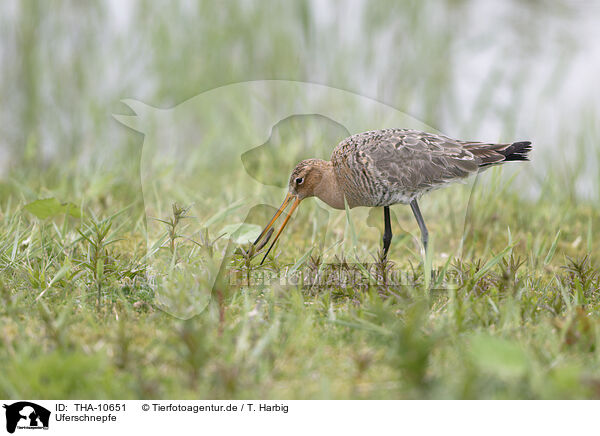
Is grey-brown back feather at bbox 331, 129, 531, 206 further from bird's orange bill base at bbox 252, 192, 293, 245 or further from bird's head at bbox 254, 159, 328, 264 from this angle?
bird's orange bill base at bbox 252, 192, 293, 245

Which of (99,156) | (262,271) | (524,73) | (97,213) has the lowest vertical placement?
(262,271)

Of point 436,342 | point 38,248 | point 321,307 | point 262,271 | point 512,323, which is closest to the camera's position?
point 436,342

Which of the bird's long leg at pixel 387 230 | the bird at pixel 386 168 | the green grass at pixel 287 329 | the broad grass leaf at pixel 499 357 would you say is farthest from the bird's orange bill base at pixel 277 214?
the broad grass leaf at pixel 499 357

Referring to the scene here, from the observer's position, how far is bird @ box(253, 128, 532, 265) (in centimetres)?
285

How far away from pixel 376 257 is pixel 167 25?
326 centimetres

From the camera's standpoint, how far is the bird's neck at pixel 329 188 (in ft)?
9.53

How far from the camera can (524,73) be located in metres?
5.34

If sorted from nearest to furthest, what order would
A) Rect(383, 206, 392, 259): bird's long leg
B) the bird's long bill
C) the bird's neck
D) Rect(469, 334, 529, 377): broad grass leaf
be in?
Rect(469, 334, 529, 377): broad grass leaf → the bird's long bill → the bird's neck → Rect(383, 206, 392, 259): bird's long leg

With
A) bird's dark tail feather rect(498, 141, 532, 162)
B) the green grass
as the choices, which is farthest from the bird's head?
bird's dark tail feather rect(498, 141, 532, 162)

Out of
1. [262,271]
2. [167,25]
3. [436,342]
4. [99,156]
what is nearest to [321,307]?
[262,271]

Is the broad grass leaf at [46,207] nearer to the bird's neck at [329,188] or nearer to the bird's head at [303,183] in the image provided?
the bird's head at [303,183]

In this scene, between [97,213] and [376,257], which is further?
[97,213]

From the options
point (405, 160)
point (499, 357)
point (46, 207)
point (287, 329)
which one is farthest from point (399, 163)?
point (46, 207)
